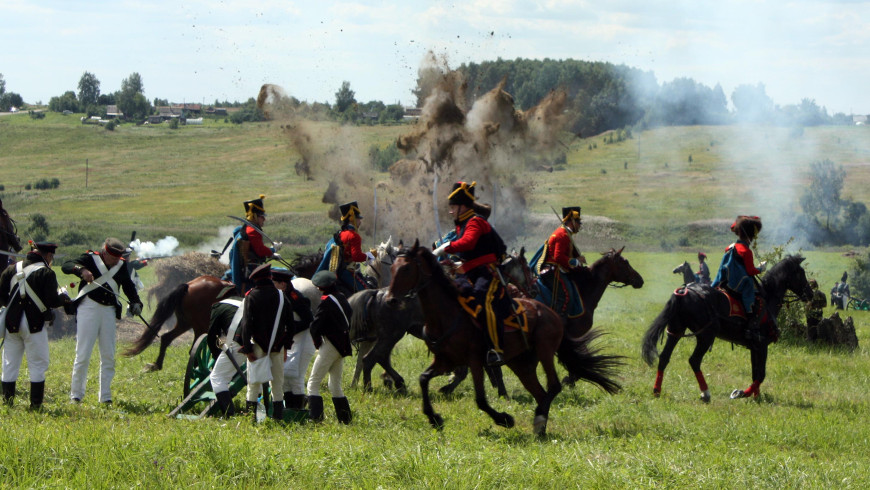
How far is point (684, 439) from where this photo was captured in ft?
31.4

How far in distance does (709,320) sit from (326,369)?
238 inches

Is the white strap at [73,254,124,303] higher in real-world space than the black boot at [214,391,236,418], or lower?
higher

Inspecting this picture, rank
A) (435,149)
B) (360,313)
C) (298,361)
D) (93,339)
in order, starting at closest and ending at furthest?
(298,361)
(93,339)
(360,313)
(435,149)

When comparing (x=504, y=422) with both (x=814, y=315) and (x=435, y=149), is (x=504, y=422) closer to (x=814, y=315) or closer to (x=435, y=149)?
(x=814, y=315)

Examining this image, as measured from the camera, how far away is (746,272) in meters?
13.0

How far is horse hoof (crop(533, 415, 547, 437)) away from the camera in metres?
9.72

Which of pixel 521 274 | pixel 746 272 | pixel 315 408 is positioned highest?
pixel 746 272

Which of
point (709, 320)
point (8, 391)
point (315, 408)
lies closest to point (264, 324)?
point (315, 408)

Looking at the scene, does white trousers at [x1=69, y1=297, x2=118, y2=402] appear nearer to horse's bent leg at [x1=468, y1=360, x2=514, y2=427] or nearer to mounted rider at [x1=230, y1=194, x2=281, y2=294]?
mounted rider at [x1=230, y1=194, x2=281, y2=294]

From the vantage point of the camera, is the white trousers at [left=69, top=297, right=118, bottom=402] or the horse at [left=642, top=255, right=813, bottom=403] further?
the horse at [left=642, top=255, right=813, bottom=403]

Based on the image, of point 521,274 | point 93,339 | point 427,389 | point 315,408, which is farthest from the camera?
point 521,274

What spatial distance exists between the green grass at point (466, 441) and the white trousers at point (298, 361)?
54 centimetres

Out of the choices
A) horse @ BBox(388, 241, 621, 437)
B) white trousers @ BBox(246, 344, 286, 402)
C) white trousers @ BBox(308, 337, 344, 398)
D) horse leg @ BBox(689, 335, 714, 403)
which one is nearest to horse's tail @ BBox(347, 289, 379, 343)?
white trousers @ BBox(308, 337, 344, 398)

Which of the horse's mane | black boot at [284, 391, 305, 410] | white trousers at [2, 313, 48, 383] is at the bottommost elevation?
black boot at [284, 391, 305, 410]
